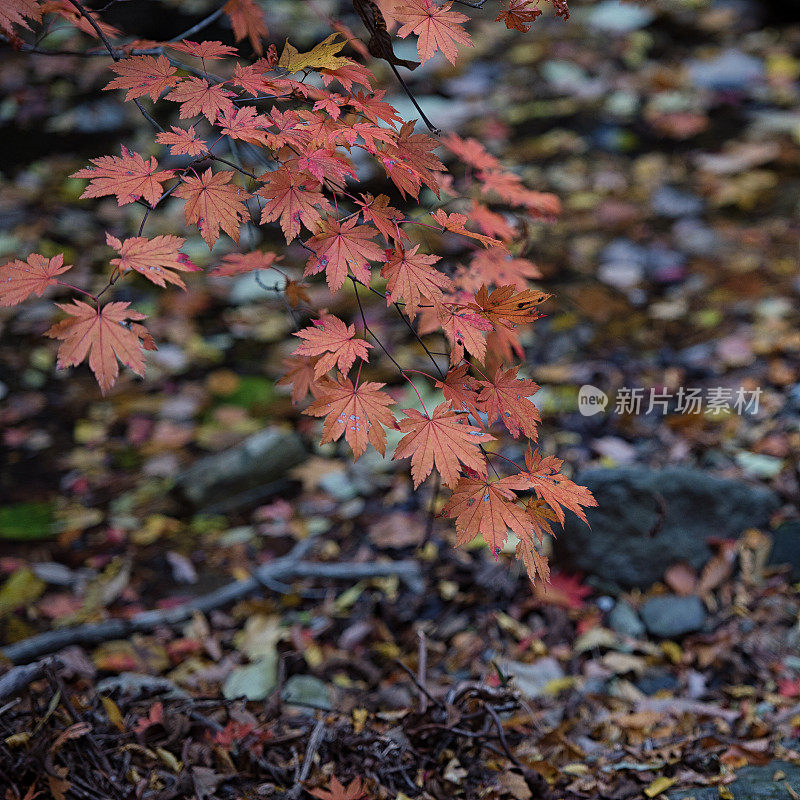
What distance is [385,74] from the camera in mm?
5195

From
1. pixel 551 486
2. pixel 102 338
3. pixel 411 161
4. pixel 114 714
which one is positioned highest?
pixel 411 161

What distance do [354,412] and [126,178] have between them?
1.82ft

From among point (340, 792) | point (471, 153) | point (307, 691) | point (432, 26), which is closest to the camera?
point (432, 26)

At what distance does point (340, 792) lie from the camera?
1399 mm

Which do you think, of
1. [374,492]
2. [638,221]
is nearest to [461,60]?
[638,221]

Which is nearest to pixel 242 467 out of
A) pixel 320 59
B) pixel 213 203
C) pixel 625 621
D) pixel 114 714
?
pixel 114 714

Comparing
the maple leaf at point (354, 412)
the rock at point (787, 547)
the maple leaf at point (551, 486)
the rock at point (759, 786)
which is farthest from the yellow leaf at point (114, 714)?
the rock at point (787, 547)

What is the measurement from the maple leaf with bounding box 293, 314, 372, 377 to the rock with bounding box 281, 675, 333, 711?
1.06 m

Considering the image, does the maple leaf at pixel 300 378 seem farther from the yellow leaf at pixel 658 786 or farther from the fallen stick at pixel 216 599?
the yellow leaf at pixel 658 786

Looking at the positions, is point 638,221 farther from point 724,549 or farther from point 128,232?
point 128,232

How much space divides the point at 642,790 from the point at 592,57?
4999mm

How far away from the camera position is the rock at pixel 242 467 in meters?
2.73

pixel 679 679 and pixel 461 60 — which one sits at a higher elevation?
pixel 461 60

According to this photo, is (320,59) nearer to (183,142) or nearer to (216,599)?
(183,142)
